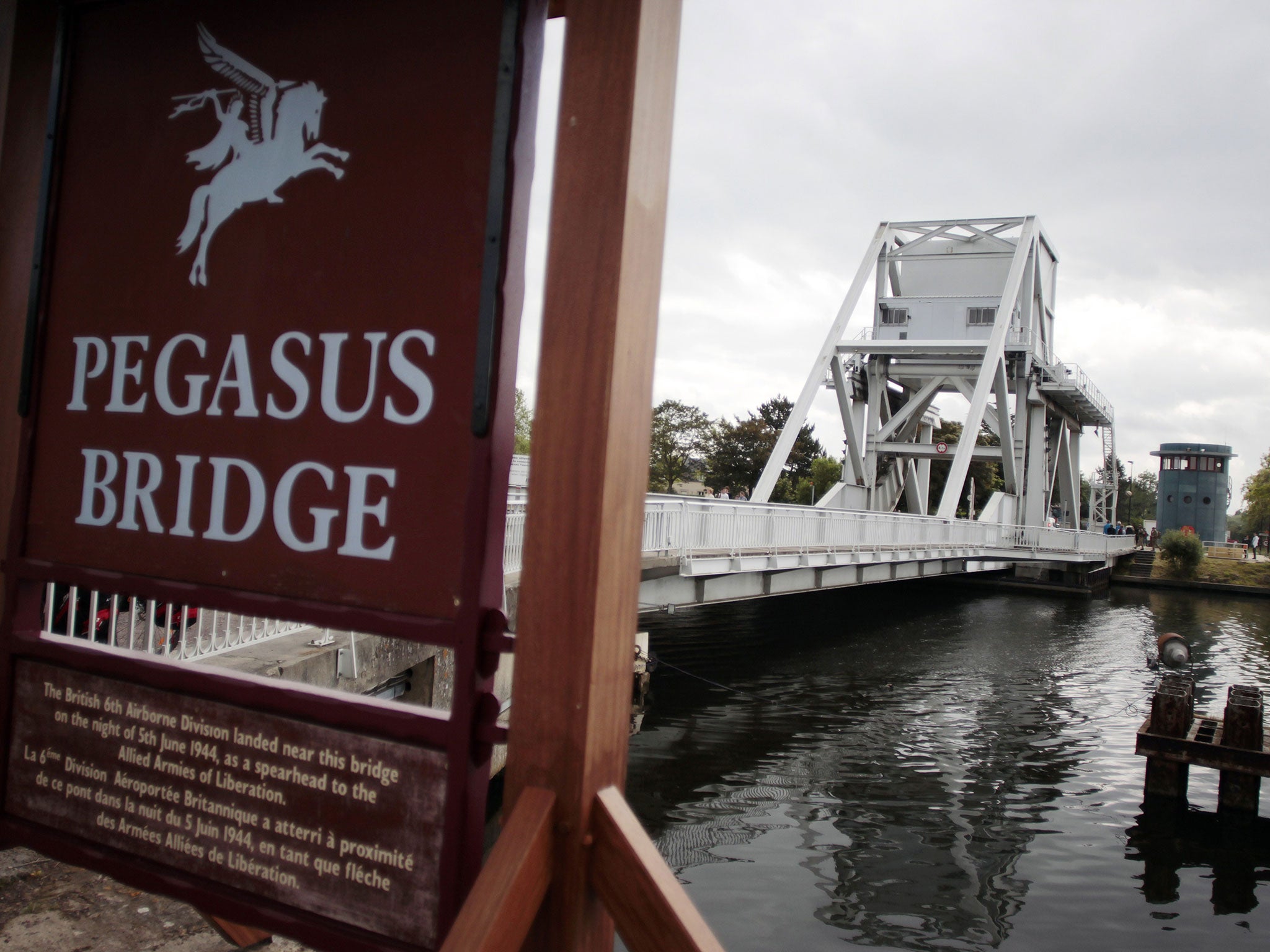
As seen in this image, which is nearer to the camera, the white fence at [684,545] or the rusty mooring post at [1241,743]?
the white fence at [684,545]

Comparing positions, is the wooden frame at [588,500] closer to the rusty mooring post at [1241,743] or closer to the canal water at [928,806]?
the canal water at [928,806]

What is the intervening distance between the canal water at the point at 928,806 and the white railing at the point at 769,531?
7.98ft

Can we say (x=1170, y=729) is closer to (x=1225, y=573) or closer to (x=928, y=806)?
(x=928, y=806)

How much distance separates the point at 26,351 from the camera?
2381mm

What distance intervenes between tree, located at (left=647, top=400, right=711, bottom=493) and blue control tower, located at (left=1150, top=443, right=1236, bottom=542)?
101 ft

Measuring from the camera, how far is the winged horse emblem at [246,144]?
2074 millimetres

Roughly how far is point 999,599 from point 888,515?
15523mm

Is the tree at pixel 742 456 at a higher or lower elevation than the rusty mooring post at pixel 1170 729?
higher

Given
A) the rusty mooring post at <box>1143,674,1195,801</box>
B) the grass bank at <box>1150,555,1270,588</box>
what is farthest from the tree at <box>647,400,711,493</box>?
the rusty mooring post at <box>1143,674,1195,801</box>

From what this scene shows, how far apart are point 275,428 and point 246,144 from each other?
0.67 metres

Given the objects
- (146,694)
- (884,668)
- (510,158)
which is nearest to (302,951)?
(146,694)

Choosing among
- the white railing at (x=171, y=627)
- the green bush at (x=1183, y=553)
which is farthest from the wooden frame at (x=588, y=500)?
the green bush at (x=1183, y=553)

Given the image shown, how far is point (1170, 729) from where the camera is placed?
1009 centimetres

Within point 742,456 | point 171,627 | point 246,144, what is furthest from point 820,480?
point 246,144
